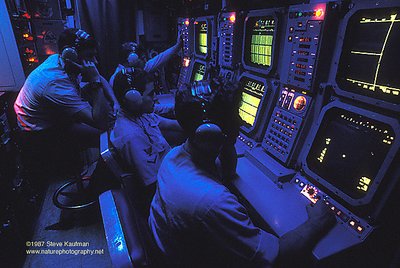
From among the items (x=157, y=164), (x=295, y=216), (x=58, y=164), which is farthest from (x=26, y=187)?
(x=295, y=216)

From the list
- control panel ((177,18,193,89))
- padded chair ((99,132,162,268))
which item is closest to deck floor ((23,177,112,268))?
padded chair ((99,132,162,268))

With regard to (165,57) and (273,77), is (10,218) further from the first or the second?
(165,57)

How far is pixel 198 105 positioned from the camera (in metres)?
1.14

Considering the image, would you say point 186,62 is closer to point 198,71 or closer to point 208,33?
point 198,71

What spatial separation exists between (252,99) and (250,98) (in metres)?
0.03

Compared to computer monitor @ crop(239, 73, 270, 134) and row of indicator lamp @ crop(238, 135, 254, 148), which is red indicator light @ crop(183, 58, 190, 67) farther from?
row of indicator lamp @ crop(238, 135, 254, 148)

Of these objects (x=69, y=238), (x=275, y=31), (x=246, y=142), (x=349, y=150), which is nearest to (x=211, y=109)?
(x=349, y=150)

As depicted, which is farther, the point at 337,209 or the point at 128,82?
the point at 128,82

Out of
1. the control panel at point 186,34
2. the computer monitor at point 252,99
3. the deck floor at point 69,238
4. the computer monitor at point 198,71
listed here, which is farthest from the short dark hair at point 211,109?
the control panel at point 186,34

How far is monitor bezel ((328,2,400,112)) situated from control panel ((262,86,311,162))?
0.70 ft

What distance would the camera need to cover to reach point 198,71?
3557 millimetres

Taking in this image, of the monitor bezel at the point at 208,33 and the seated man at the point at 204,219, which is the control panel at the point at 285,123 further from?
the monitor bezel at the point at 208,33

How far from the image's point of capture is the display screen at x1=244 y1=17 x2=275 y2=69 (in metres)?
2.09

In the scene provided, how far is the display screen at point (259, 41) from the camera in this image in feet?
6.85
